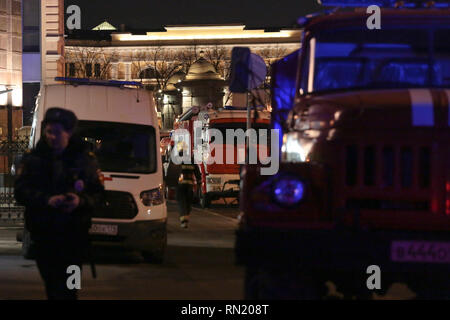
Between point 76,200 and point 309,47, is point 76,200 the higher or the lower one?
the lower one

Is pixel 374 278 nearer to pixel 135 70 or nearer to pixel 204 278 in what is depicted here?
pixel 204 278

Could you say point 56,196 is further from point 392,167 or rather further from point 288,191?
point 392,167

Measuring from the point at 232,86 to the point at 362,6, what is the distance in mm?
1593

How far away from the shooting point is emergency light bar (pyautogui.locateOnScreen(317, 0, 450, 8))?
10.4 meters

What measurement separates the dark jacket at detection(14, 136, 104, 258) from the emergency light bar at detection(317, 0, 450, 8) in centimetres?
387

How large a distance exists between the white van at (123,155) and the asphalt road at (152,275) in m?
0.47

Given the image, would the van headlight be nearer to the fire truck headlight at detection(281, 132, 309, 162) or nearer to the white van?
the white van

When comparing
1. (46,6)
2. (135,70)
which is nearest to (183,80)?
(135,70)

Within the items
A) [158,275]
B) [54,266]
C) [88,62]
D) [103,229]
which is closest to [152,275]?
[158,275]

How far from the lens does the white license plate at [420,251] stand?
8.05m

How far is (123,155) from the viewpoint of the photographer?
15.7 metres

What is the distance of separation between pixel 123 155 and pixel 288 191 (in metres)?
7.73
